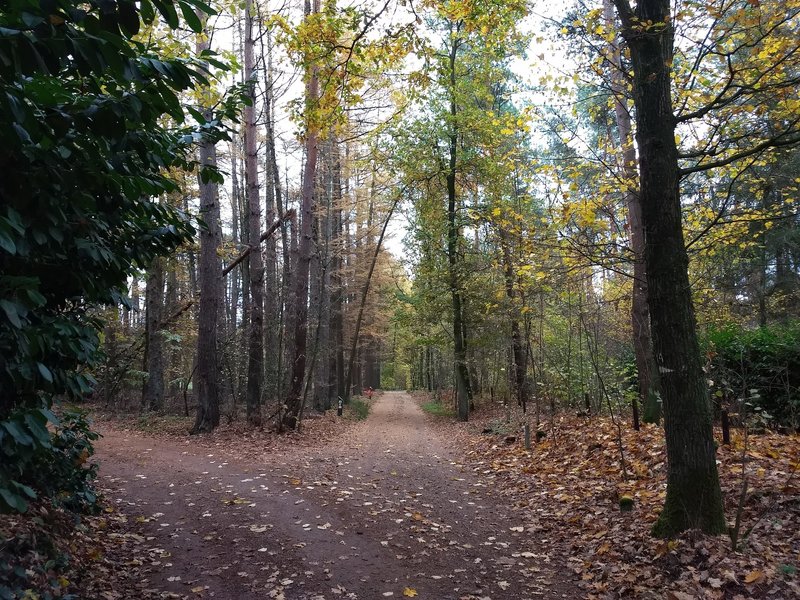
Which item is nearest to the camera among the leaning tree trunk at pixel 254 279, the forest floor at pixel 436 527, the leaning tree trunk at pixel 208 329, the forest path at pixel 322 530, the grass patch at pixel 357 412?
the forest floor at pixel 436 527

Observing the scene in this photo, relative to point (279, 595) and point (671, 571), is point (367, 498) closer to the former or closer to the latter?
point (279, 595)

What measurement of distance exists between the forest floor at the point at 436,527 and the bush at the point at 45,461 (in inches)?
14.1

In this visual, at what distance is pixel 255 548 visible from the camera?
17.2 ft

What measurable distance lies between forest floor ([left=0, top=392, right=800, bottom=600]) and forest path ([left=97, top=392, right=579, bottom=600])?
0.08 ft

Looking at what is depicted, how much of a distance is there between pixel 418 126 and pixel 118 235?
545 inches

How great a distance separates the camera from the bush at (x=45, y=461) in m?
2.29

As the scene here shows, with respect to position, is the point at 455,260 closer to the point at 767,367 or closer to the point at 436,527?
the point at 767,367

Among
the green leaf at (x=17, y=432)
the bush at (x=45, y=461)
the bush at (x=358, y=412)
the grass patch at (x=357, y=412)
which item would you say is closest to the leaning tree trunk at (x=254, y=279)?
the grass patch at (x=357, y=412)

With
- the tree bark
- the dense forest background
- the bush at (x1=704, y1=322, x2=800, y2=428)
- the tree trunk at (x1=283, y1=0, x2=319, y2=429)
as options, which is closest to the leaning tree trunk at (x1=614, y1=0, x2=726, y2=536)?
the dense forest background

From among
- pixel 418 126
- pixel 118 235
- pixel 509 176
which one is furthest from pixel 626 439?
pixel 418 126

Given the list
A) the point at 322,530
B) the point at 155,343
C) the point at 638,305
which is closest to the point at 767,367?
the point at 638,305

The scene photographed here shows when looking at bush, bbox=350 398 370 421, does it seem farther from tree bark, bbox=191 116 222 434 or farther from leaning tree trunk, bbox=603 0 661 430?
leaning tree trunk, bbox=603 0 661 430

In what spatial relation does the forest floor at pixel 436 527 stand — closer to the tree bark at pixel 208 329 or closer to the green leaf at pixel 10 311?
the tree bark at pixel 208 329

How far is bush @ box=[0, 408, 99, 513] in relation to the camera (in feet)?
7.50
